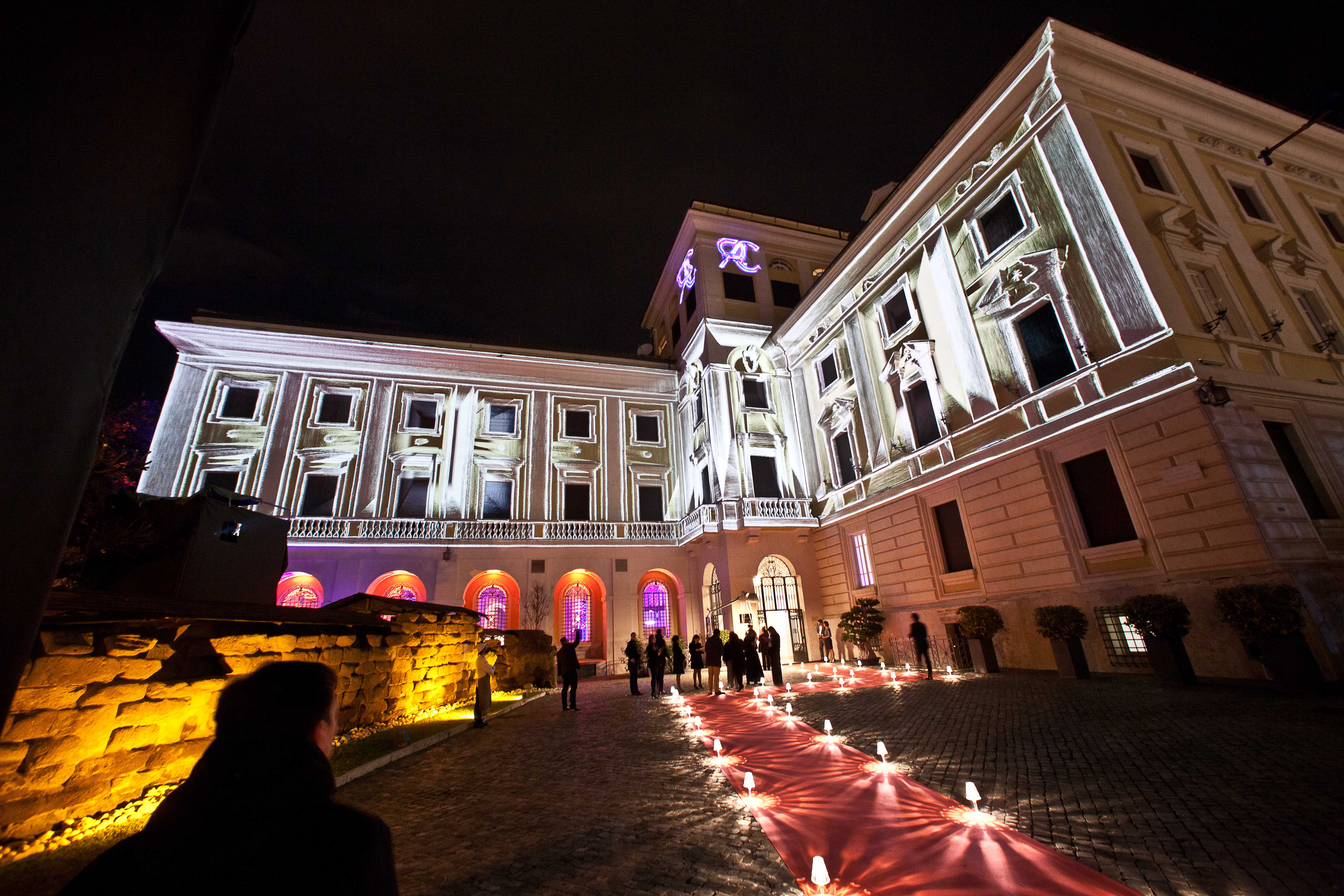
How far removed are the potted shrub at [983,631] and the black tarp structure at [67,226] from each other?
15287mm

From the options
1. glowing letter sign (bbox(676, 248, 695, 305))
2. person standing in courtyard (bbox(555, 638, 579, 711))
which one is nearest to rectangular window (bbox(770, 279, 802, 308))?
glowing letter sign (bbox(676, 248, 695, 305))

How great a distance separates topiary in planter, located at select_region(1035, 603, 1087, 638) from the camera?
11156 millimetres

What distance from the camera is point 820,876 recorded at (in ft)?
11.5

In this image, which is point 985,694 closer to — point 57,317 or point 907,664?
point 907,664

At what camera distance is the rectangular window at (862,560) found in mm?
18547

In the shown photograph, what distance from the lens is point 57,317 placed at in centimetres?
70

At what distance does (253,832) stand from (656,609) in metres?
23.1

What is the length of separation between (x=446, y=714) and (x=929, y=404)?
1496 cm

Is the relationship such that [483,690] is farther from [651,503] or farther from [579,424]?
[579,424]

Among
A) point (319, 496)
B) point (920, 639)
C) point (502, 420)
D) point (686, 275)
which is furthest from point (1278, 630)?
point (319, 496)

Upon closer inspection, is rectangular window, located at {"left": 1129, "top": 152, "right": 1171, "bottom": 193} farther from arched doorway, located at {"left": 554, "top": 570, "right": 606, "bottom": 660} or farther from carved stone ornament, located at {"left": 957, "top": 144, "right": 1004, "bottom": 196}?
arched doorway, located at {"left": 554, "top": 570, "right": 606, "bottom": 660}

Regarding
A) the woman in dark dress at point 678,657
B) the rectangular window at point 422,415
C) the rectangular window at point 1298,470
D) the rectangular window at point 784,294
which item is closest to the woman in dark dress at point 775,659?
the woman in dark dress at point 678,657

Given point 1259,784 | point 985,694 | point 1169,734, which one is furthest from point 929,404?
point 1259,784

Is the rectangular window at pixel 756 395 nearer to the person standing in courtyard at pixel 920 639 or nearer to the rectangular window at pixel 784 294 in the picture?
the rectangular window at pixel 784 294
